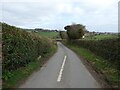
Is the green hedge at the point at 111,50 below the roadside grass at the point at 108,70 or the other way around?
the other way around

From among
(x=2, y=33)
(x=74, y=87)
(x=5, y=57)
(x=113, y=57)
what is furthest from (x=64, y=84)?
(x=113, y=57)

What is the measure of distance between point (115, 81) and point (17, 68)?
20.6 feet

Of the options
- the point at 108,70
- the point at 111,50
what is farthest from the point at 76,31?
the point at 108,70

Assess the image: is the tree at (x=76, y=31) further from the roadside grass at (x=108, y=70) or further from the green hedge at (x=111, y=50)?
the roadside grass at (x=108, y=70)

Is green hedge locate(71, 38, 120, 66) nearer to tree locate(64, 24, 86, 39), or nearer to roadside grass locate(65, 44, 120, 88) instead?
roadside grass locate(65, 44, 120, 88)

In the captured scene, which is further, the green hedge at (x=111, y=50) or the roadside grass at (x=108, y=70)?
the green hedge at (x=111, y=50)

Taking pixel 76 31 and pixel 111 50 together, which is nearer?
pixel 111 50

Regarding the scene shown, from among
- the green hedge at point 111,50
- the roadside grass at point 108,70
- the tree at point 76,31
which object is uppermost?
the tree at point 76,31

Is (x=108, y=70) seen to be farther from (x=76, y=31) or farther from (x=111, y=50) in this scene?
(x=76, y=31)

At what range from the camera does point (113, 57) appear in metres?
20.0

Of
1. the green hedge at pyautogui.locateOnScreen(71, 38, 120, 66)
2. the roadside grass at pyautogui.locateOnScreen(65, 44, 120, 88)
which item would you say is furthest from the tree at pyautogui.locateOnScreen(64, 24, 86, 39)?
the roadside grass at pyautogui.locateOnScreen(65, 44, 120, 88)

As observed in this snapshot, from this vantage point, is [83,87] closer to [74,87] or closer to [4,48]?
[74,87]

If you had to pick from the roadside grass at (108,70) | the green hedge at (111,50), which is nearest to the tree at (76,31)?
the green hedge at (111,50)

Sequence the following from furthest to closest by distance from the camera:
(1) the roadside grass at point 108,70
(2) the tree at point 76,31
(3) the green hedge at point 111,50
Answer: (2) the tree at point 76,31
(3) the green hedge at point 111,50
(1) the roadside grass at point 108,70
